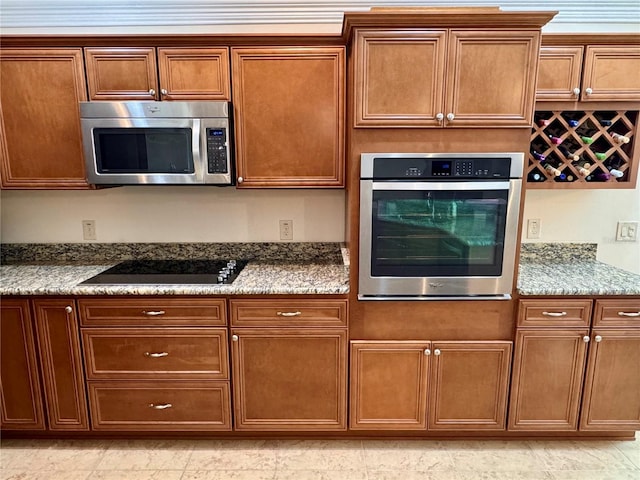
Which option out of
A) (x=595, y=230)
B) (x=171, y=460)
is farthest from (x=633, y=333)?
(x=171, y=460)

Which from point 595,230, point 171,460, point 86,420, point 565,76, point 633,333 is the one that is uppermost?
point 565,76

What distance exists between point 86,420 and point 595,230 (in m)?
3.12

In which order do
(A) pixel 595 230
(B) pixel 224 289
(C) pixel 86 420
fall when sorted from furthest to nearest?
(A) pixel 595 230 → (C) pixel 86 420 → (B) pixel 224 289

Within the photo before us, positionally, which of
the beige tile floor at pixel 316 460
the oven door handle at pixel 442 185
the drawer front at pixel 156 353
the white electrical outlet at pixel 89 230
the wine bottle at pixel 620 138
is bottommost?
the beige tile floor at pixel 316 460

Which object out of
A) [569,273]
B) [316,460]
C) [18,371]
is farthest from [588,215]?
[18,371]

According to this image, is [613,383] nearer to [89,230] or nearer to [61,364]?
[61,364]

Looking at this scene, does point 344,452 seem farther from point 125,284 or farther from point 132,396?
point 125,284

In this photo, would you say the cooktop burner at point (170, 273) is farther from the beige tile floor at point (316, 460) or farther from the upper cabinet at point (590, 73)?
the upper cabinet at point (590, 73)

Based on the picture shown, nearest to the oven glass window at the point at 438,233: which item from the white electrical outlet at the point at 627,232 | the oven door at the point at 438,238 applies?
the oven door at the point at 438,238

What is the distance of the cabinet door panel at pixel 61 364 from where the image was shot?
185 cm

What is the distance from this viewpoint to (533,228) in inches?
92.9

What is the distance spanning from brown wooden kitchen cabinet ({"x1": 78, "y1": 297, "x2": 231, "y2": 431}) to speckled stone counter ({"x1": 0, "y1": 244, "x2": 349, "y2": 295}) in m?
0.06

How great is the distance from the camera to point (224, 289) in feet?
6.00

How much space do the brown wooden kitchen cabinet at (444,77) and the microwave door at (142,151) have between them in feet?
2.84
